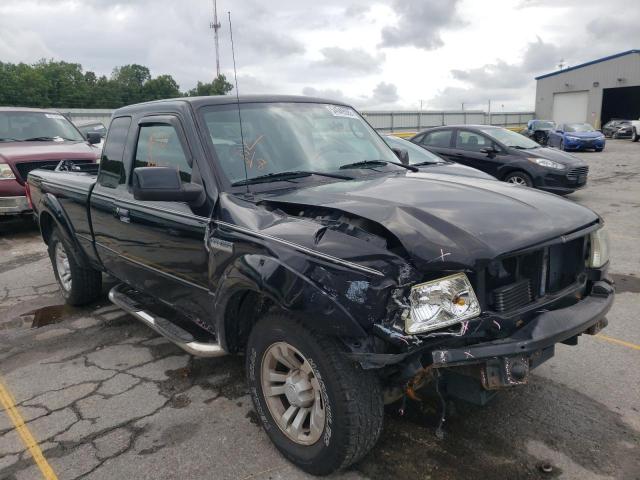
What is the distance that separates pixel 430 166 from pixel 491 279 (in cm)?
517

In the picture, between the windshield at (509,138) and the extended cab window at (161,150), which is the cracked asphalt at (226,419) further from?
the windshield at (509,138)

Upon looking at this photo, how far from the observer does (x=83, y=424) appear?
3.20m

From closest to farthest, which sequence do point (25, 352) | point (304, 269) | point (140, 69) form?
point (304, 269) → point (25, 352) → point (140, 69)

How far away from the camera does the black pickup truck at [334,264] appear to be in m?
2.22

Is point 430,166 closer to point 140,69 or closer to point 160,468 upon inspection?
point 160,468

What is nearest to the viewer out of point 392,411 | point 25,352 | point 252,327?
point 252,327

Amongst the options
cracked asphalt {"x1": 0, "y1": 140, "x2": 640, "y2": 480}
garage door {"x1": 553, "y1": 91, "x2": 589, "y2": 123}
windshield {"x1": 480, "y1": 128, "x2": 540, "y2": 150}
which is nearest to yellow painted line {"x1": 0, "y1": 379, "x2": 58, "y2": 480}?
cracked asphalt {"x1": 0, "y1": 140, "x2": 640, "y2": 480}

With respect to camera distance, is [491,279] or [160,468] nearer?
[491,279]

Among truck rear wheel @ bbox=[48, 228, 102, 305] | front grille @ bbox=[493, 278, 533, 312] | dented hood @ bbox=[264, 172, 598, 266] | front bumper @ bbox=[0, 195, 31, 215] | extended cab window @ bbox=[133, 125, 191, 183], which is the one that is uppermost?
extended cab window @ bbox=[133, 125, 191, 183]

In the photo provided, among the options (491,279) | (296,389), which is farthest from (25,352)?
(491,279)

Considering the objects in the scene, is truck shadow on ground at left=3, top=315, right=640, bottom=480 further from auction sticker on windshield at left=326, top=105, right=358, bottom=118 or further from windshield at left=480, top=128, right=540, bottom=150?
windshield at left=480, top=128, right=540, bottom=150

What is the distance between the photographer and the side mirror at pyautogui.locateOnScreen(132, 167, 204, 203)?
2.86 meters

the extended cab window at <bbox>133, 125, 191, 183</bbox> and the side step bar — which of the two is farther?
the extended cab window at <bbox>133, 125, 191, 183</bbox>

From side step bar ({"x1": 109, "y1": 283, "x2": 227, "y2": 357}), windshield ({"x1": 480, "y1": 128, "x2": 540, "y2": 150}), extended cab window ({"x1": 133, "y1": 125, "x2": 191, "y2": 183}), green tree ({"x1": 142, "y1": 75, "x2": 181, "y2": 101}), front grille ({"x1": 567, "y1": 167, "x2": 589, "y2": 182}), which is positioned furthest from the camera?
green tree ({"x1": 142, "y1": 75, "x2": 181, "y2": 101})
